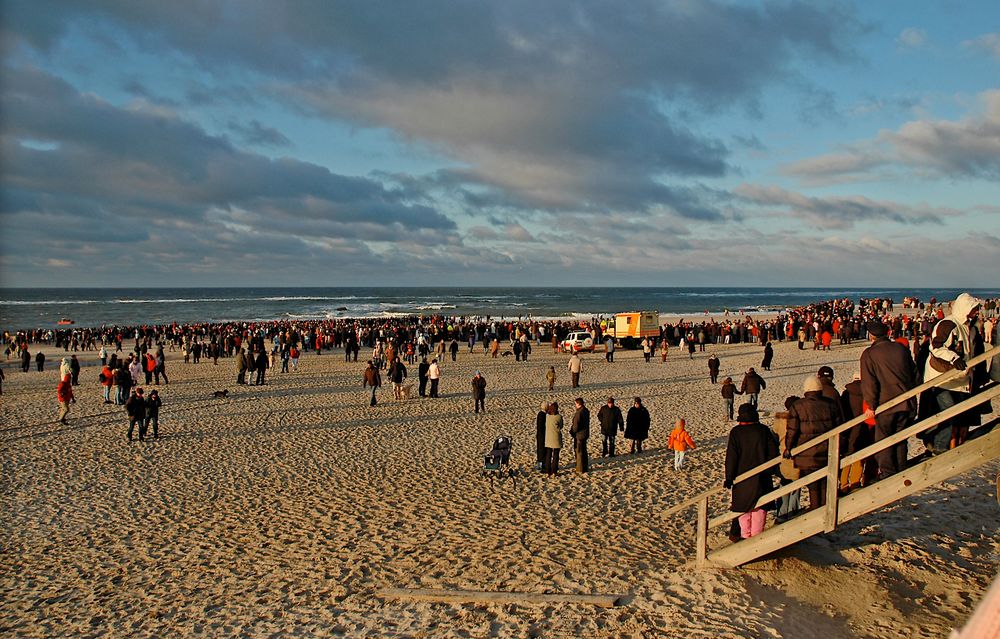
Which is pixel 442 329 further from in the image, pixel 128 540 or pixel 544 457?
pixel 128 540

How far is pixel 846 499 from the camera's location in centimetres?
661

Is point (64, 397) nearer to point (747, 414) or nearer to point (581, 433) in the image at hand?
point (581, 433)

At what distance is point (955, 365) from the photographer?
6.43 metres

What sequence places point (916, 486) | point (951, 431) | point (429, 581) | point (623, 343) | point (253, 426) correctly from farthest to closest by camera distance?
1. point (623, 343)
2. point (253, 426)
3. point (429, 581)
4. point (951, 431)
5. point (916, 486)

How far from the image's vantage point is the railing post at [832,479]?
649cm

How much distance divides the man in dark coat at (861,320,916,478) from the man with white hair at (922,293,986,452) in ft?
1.01

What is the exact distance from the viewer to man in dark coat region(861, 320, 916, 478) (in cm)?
668

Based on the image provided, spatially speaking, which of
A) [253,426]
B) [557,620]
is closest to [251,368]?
[253,426]

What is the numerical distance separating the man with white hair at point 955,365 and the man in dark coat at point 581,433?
5.73m

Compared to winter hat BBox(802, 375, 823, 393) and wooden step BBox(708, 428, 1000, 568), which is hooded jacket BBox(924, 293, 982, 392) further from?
winter hat BBox(802, 375, 823, 393)

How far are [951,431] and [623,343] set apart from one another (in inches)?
1268

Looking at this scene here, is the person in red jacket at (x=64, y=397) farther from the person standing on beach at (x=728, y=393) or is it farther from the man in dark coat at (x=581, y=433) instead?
the person standing on beach at (x=728, y=393)

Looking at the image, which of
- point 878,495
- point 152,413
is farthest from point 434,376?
point 878,495

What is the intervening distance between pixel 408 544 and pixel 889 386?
6105 mm
